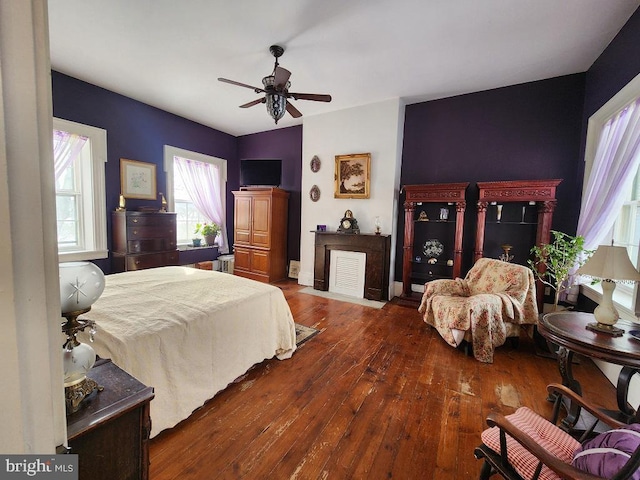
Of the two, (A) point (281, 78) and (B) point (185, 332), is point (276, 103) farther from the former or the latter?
(B) point (185, 332)

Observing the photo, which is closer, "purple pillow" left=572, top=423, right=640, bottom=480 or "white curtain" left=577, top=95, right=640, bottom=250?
"purple pillow" left=572, top=423, right=640, bottom=480

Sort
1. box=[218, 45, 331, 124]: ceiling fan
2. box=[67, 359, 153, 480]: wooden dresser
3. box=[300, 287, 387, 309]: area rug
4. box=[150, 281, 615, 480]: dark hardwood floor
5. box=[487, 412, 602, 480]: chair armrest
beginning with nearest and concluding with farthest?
box=[67, 359, 153, 480]: wooden dresser
box=[487, 412, 602, 480]: chair armrest
box=[150, 281, 615, 480]: dark hardwood floor
box=[218, 45, 331, 124]: ceiling fan
box=[300, 287, 387, 309]: area rug

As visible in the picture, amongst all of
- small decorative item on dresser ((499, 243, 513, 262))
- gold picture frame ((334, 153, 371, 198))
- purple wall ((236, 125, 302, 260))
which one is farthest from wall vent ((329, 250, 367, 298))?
small decorative item on dresser ((499, 243, 513, 262))

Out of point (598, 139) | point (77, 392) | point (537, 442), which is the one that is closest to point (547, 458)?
point (537, 442)

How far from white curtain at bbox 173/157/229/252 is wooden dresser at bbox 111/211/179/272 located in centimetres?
109

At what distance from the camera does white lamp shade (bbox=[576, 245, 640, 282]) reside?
1533mm

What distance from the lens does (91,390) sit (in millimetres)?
851

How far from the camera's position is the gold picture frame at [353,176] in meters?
4.34

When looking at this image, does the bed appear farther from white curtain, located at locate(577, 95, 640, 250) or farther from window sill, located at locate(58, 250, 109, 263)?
white curtain, located at locate(577, 95, 640, 250)

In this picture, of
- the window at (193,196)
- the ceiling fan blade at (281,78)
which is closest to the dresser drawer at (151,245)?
the window at (193,196)

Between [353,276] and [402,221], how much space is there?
3.81 feet

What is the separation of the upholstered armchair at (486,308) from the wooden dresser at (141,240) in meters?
3.78

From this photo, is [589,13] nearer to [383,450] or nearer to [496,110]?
[496,110]

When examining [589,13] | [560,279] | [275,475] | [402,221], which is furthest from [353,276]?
[589,13]
